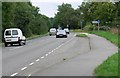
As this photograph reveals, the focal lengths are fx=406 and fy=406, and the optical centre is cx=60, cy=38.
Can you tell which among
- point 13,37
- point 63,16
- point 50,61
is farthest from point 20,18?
point 63,16

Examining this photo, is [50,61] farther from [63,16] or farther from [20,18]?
[63,16]

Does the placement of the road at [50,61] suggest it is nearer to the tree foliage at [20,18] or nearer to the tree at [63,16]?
the tree foliage at [20,18]

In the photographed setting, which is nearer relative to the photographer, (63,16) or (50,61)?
(50,61)

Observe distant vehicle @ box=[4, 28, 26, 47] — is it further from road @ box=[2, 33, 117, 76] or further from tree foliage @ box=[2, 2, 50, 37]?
road @ box=[2, 33, 117, 76]

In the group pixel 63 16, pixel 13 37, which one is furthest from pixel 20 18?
pixel 63 16

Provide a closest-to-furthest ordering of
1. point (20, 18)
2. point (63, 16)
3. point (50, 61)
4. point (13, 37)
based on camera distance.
Result: point (50, 61), point (13, 37), point (20, 18), point (63, 16)

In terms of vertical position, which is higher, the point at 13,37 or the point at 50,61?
the point at 13,37

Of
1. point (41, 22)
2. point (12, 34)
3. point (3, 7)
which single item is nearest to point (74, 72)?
point (12, 34)

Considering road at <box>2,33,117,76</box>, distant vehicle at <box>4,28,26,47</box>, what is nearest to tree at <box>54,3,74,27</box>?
distant vehicle at <box>4,28,26,47</box>

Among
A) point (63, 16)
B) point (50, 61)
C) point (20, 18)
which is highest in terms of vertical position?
point (63, 16)

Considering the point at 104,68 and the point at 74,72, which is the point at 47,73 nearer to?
the point at 74,72

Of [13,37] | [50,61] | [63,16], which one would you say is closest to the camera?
[50,61]

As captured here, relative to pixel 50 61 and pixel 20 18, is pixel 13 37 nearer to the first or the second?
pixel 50 61

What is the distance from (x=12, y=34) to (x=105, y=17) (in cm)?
3826
